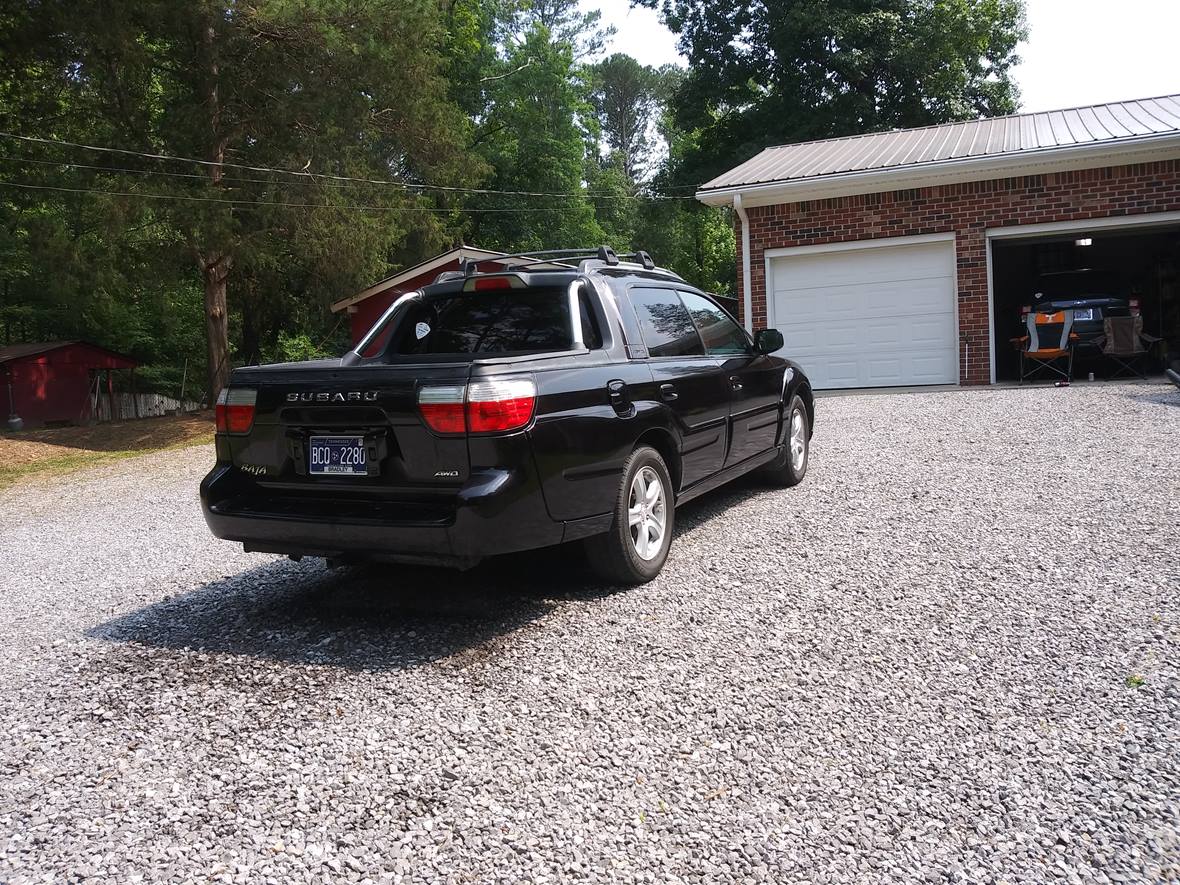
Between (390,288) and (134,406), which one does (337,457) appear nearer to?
(390,288)

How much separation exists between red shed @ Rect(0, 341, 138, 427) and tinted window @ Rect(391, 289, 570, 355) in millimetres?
26692

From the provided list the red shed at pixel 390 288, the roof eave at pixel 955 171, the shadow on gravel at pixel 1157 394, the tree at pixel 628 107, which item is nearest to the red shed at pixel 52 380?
the red shed at pixel 390 288

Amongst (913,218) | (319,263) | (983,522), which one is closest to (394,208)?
(319,263)

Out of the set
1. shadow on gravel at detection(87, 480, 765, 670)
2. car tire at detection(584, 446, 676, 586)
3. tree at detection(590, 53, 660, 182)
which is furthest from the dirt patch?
tree at detection(590, 53, 660, 182)

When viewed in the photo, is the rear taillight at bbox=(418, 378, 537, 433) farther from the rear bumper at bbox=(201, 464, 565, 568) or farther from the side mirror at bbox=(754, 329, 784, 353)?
the side mirror at bbox=(754, 329, 784, 353)

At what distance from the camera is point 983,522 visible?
555 centimetres

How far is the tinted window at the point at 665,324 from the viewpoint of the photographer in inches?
203

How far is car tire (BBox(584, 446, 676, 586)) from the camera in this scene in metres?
4.40

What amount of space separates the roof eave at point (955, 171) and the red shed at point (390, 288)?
848 cm

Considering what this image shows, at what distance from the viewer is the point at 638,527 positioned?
4.63 metres

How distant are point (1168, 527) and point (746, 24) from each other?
32567mm

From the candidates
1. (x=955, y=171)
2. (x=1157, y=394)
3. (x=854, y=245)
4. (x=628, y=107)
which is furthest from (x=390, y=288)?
(x=628, y=107)

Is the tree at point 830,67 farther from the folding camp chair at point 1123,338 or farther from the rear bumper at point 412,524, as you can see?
the rear bumper at point 412,524

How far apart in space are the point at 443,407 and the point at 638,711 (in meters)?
1.46
